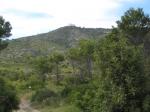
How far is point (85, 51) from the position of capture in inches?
2960

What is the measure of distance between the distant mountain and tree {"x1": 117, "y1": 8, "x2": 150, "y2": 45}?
349ft

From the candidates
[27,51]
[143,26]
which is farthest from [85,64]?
[27,51]

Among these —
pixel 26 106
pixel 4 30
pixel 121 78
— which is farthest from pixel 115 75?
pixel 26 106

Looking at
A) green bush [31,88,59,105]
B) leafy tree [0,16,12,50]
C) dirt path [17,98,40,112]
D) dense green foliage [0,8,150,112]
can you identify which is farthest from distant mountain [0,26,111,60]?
leafy tree [0,16,12,50]

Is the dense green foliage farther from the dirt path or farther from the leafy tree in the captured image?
the leafy tree

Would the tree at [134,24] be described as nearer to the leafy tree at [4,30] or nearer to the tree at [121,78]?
the tree at [121,78]

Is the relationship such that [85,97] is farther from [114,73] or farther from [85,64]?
[85,64]

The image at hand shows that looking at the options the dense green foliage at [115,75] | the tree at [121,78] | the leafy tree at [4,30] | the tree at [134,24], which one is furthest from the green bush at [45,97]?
the tree at [121,78]

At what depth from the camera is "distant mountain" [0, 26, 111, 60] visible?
159000 millimetres

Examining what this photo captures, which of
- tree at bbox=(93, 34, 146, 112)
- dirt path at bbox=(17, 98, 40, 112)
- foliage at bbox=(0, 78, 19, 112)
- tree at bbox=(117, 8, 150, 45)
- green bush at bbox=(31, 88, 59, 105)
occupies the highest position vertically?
tree at bbox=(117, 8, 150, 45)

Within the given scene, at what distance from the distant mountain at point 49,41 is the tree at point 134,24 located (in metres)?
106

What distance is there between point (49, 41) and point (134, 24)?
423 feet

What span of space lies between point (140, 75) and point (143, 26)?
1375 centimetres

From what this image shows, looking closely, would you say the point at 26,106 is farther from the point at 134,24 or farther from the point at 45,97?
the point at 134,24
